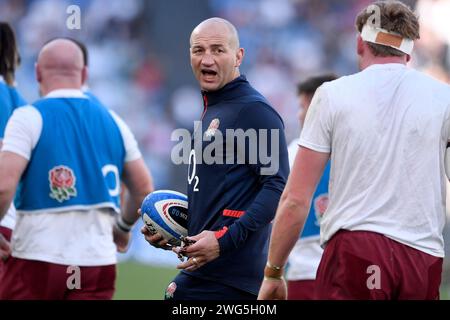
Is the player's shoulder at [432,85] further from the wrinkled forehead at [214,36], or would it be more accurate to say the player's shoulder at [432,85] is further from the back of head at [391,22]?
the wrinkled forehead at [214,36]

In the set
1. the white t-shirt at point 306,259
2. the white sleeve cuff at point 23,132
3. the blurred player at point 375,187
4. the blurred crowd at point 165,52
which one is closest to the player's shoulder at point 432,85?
the blurred player at point 375,187

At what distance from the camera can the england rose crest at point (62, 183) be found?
A: 20.2 feet

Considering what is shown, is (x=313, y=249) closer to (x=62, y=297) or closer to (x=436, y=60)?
(x=62, y=297)

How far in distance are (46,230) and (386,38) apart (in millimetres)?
2731

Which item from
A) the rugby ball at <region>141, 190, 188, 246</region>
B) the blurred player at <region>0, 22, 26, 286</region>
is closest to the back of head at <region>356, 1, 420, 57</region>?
the rugby ball at <region>141, 190, 188, 246</region>

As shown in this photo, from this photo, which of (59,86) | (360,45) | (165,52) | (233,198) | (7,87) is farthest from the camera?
(165,52)

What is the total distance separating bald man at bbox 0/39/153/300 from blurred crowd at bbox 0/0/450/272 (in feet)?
31.0

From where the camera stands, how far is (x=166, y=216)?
5234mm

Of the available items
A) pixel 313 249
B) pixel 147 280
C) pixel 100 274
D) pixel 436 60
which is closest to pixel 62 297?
pixel 100 274

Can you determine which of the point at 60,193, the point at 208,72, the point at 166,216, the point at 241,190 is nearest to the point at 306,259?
the point at 60,193

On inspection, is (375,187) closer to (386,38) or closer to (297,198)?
(297,198)

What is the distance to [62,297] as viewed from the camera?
616 centimetres

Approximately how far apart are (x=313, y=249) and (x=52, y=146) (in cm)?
224

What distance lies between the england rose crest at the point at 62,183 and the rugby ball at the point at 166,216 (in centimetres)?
103
